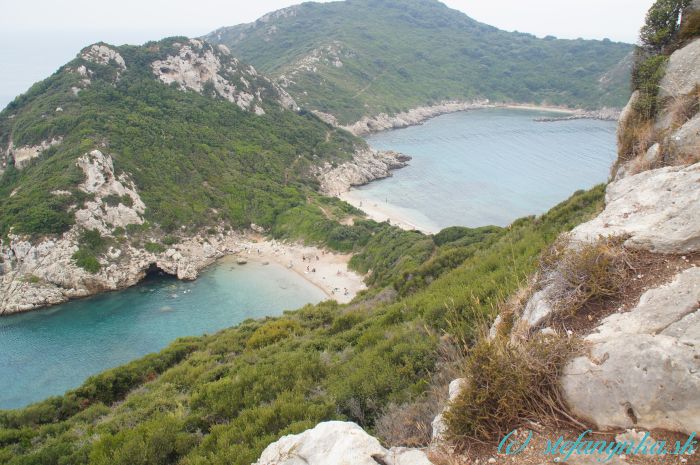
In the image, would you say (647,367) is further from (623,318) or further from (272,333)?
(272,333)

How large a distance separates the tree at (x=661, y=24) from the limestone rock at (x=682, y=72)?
127cm

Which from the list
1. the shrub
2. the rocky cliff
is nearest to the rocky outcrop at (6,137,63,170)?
the shrub

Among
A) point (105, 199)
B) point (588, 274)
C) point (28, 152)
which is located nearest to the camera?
point (588, 274)

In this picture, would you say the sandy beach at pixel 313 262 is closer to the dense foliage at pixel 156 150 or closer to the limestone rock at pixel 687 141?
the dense foliage at pixel 156 150

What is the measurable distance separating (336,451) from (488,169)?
7814 cm

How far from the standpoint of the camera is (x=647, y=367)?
3816mm

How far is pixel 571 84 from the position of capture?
14925 cm

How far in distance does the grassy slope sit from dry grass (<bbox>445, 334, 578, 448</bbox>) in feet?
3.58

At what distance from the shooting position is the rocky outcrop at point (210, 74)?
69.3 m

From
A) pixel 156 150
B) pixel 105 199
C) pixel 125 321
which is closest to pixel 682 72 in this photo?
pixel 125 321

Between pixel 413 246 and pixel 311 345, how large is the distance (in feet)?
78.3

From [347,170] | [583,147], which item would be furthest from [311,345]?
[583,147]

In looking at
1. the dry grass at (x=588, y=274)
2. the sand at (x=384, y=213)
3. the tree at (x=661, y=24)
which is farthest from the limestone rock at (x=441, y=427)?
the sand at (x=384, y=213)

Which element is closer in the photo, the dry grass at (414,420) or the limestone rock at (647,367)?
the limestone rock at (647,367)
